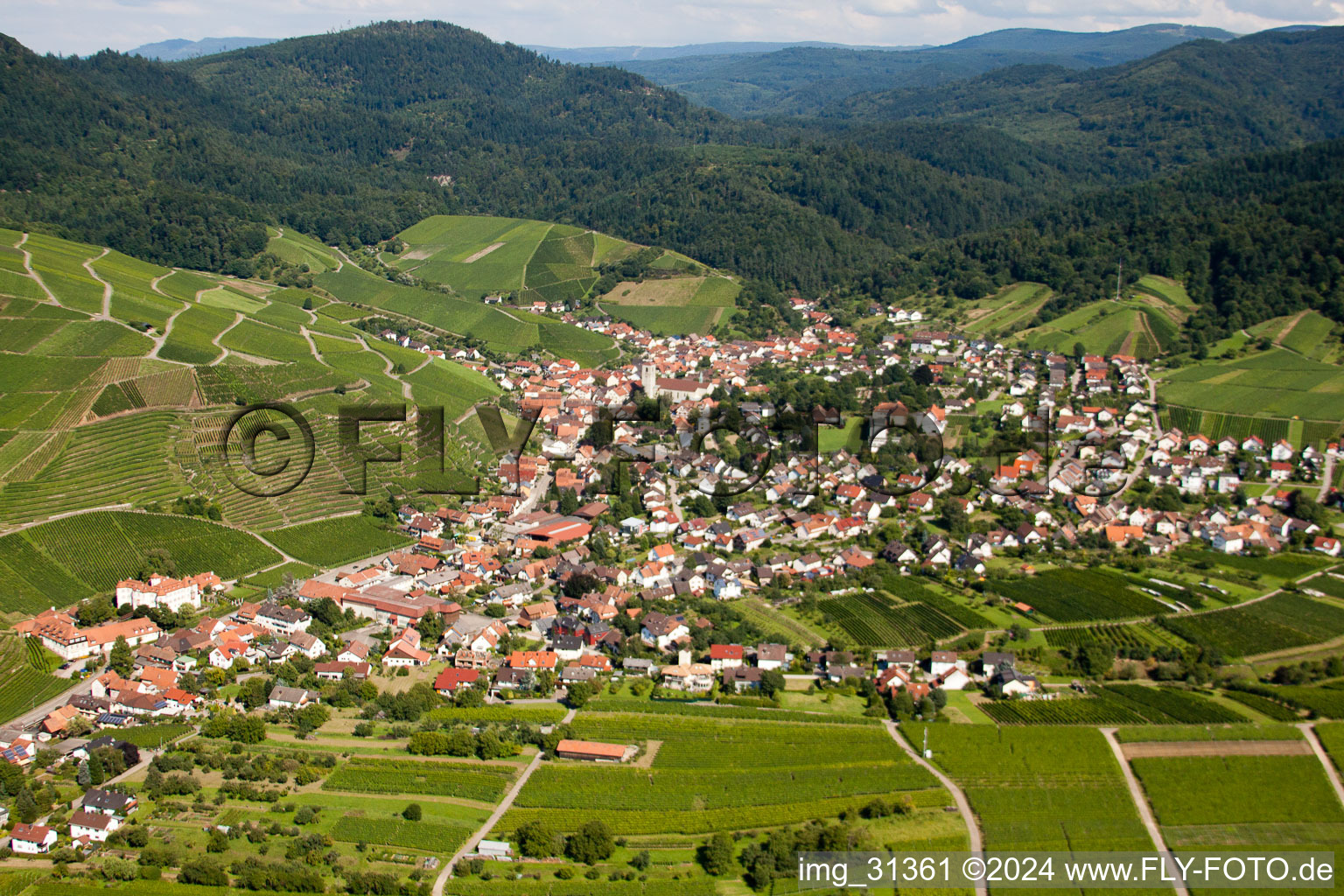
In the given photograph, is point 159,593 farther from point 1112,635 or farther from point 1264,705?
point 1264,705

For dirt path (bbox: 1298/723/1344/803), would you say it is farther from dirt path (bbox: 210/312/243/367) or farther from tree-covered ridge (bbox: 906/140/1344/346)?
dirt path (bbox: 210/312/243/367)

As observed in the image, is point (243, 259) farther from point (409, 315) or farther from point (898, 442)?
point (898, 442)

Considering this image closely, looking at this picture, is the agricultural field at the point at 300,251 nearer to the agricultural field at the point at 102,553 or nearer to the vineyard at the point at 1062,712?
the agricultural field at the point at 102,553

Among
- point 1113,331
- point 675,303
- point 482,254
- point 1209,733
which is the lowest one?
point 1209,733

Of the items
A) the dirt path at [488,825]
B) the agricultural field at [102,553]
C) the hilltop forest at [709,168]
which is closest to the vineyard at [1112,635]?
the dirt path at [488,825]

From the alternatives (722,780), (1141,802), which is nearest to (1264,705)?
(1141,802)

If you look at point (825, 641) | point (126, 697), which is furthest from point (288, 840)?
point (825, 641)
